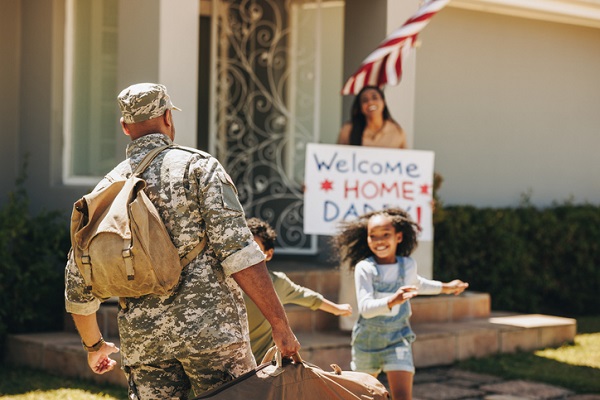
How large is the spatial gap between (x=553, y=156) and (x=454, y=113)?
1.69 m

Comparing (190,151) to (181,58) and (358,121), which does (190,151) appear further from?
(358,121)

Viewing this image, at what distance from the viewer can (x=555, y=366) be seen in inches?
322

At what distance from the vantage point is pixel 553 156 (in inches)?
475

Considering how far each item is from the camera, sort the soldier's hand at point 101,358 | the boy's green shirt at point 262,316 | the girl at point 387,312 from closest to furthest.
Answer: the soldier's hand at point 101,358 < the boy's green shirt at point 262,316 < the girl at point 387,312

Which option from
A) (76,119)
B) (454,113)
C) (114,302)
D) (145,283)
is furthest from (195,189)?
(454,113)

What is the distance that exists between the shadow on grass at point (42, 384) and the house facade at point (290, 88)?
182 cm

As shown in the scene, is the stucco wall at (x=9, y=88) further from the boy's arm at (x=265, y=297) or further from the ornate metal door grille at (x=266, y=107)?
the boy's arm at (x=265, y=297)

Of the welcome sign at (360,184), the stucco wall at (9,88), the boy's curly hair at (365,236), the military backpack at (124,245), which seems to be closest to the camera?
A: the military backpack at (124,245)

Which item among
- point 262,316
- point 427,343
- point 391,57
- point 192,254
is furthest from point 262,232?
point 391,57

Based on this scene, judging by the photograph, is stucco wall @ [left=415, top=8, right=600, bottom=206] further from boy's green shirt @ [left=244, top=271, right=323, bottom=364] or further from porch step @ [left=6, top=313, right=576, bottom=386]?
boy's green shirt @ [left=244, top=271, right=323, bottom=364]

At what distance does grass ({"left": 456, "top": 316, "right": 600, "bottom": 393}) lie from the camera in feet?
24.9

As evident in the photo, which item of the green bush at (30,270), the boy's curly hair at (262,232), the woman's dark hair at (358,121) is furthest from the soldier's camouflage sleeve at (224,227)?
the green bush at (30,270)

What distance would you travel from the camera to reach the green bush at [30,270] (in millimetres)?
7832

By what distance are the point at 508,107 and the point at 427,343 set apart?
175 inches
